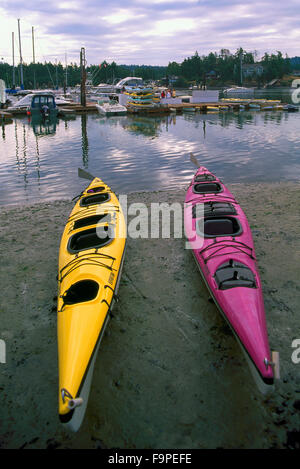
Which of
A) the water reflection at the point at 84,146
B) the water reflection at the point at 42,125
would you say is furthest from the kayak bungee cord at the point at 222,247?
the water reflection at the point at 42,125

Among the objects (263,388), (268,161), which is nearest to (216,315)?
(263,388)

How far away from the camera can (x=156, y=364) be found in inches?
175

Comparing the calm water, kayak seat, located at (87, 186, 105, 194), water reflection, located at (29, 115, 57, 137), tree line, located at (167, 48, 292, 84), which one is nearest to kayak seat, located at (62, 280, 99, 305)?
kayak seat, located at (87, 186, 105, 194)

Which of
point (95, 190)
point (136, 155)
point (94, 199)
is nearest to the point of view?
point (94, 199)

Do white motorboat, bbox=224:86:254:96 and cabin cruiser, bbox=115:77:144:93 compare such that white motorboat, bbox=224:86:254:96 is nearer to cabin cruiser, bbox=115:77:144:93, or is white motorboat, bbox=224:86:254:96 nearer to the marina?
cabin cruiser, bbox=115:77:144:93

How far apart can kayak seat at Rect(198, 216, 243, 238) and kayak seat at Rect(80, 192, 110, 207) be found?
2.97 metres

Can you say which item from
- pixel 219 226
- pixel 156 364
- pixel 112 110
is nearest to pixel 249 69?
pixel 112 110

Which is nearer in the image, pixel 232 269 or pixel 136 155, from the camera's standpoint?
pixel 232 269

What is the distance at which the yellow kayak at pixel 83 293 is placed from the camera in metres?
3.51

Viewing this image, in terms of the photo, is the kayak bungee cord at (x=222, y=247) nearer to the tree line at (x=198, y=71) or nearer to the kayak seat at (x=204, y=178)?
the kayak seat at (x=204, y=178)

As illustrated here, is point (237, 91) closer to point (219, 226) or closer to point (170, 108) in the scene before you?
point (170, 108)

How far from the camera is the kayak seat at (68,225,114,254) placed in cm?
630

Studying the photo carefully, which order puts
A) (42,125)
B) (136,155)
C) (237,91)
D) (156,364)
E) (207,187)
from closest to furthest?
1. (156,364)
2. (207,187)
3. (136,155)
4. (42,125)
5. (237,91)

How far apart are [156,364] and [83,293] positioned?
155 cm
